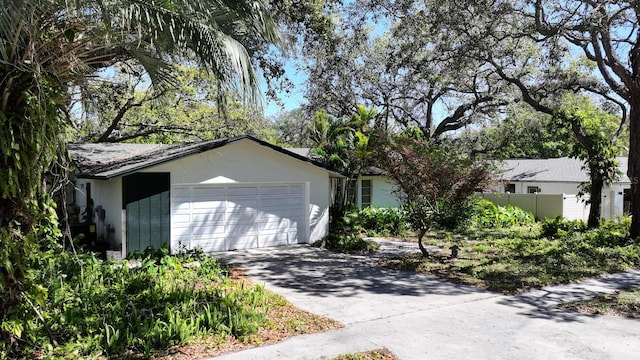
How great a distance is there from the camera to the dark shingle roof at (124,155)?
11.7 metres

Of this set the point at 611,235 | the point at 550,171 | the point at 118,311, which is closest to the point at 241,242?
the point at 118,311

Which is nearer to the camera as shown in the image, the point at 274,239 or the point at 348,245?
the point at 348,245

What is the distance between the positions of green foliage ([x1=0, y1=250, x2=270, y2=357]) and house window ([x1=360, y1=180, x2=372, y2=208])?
1296 cm

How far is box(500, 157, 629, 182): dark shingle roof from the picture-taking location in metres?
25.8

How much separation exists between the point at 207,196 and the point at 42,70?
27.8 ft

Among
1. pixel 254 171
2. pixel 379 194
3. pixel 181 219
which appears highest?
pixel 254 171

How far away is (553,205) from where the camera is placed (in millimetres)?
21391

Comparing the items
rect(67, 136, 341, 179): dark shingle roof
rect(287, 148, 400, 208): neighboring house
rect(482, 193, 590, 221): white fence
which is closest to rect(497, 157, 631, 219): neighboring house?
rect(482, 193, 590, 221): white fence

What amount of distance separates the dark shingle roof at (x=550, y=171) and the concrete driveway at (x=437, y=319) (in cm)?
1660

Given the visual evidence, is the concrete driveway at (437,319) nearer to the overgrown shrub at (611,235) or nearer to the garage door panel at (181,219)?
the garage door panel at (181,219)

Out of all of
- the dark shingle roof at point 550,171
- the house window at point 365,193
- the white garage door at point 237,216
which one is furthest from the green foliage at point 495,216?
the white garage door at point 237,216

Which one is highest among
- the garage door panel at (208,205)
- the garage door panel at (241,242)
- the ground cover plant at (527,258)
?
the garage door panel at (208,205)

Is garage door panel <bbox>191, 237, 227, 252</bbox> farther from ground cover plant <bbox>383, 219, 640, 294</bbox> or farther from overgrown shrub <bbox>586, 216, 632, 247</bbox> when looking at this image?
overgrown shrub <bbox>586, 216, 632, 247</bbox>

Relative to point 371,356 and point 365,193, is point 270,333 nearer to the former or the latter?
point 371,356
